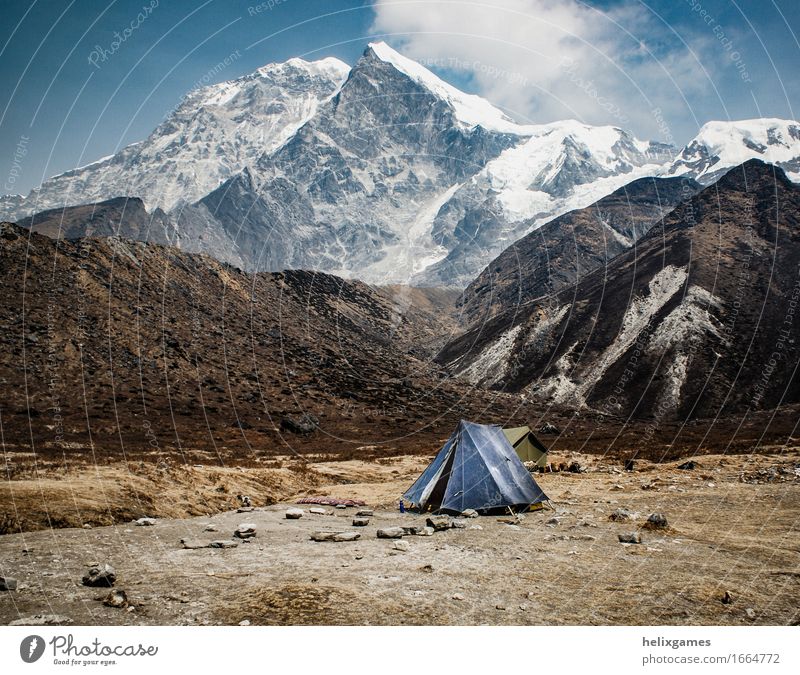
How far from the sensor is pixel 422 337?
7613 inches

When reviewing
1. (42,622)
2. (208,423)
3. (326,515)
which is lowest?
(208,423)

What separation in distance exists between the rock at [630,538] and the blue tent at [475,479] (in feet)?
18.5

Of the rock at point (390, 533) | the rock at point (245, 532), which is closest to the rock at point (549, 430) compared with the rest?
the rock at point (390, 533)

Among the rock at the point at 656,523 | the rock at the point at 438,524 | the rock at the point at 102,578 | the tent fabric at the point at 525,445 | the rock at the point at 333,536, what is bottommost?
the tent fabric at the point at 525,445

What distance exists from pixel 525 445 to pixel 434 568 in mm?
26044

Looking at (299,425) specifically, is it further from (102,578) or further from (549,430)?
(102,578)

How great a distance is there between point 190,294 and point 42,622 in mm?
97714

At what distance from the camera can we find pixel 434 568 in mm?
11125

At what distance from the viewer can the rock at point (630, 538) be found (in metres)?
13.4

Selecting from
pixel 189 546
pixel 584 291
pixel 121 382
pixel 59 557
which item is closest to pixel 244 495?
pixel 189 546

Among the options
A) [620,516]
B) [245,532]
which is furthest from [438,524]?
[620,516]

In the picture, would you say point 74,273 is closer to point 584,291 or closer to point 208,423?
point 208,423

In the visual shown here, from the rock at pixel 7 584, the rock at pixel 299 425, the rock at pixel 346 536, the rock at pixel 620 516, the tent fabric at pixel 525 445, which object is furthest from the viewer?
the rock at pixel 299 425

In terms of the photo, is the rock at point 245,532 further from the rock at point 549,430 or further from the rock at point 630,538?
the rock at point 549,430
